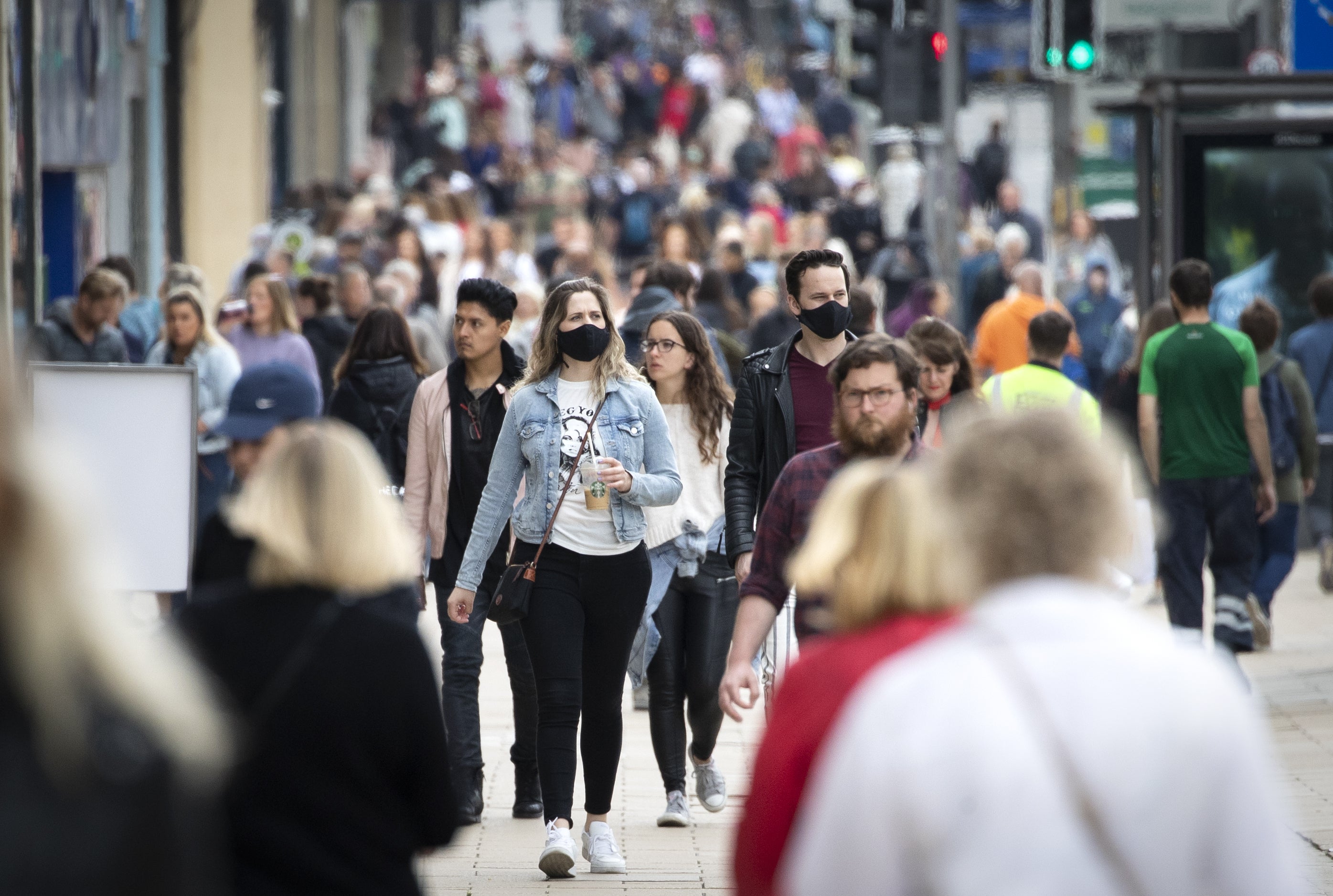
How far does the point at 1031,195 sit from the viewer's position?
118 feet

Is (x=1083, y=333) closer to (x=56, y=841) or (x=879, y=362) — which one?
(x=879, y=362)

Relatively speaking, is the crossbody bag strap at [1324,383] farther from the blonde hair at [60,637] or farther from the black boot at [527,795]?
the blonde hair at [60,637]

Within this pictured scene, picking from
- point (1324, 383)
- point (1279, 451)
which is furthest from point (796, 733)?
point (1324, 383)

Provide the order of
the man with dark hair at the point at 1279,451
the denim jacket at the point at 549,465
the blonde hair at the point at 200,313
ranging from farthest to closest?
the blonde hair at the point at 200,313 → the man with dark hair at the point at 1279,451 → the denim jacket at the point at 549,465

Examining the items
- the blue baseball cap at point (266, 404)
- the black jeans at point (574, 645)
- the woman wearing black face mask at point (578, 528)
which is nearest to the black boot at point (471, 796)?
the woman wearing black face mask at point (578, 528)

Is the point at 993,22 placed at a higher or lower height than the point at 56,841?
higher

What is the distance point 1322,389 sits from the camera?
12.9 meters

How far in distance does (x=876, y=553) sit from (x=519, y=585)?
351 cm

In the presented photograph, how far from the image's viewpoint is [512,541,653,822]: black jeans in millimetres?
6672

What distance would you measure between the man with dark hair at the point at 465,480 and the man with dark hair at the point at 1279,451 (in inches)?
196

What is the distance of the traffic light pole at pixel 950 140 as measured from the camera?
55.6ft

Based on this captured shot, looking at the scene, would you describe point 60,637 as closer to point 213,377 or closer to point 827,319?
point 827,319

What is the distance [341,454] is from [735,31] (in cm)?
5864

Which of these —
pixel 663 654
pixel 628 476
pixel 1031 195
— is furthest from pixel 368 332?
pixel 1031 195
